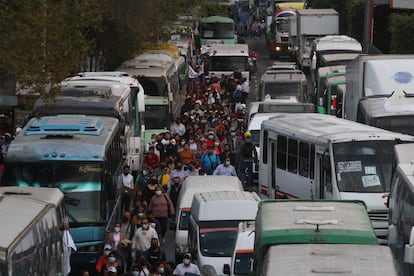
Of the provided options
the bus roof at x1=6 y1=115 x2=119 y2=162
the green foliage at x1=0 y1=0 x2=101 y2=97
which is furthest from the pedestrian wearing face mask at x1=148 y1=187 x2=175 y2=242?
the green foliage at x1=0 y1=0 x2=101 y2=97

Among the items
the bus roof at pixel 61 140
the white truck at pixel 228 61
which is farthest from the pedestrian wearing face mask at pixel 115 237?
the white truck at pixel 228 61

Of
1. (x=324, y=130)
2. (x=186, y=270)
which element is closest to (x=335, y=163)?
(x=324, y=130)

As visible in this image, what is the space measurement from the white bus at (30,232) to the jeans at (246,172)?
38.0 ft

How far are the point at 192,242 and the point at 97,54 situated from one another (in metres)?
23.9

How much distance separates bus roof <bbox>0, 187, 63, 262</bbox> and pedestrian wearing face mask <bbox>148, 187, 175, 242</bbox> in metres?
5.79

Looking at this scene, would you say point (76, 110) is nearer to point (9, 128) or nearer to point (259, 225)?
point (9, 128)

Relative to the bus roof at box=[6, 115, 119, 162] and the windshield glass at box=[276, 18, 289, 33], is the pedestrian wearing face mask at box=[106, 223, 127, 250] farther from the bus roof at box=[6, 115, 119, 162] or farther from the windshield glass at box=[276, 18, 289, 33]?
the windshield glass at box=[276, 18, 289, 33]

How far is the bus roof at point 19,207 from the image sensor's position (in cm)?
1584

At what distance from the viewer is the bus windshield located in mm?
Answer: 23953

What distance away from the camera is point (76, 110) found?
28.8 meters

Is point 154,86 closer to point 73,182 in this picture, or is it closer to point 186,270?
point 73,182

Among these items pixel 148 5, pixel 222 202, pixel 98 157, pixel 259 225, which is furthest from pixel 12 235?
pixel 148 5

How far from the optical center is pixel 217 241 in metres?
21.8

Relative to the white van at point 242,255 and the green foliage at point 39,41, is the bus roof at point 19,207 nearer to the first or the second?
the white van at point 242,255
